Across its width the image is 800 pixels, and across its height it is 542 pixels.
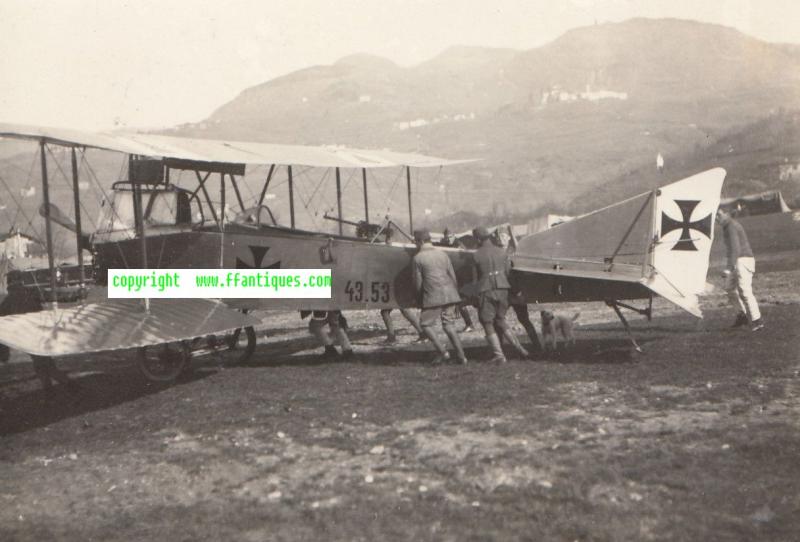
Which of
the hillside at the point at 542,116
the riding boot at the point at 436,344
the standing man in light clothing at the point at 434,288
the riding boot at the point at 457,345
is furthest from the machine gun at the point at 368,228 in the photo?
the hillside at the point at 542,116

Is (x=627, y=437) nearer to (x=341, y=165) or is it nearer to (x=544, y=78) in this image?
(x=341, y=165)

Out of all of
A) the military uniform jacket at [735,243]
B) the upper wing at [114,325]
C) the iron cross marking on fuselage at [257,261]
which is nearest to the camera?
the upper wing at [114,325]

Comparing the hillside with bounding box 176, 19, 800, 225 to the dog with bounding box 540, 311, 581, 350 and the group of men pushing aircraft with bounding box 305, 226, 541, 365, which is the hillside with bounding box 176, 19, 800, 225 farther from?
the group of men pushing aircraft with bounding box 305, 226, 541, 365

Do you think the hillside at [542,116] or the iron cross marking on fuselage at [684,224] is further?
the hillside at [542,116]

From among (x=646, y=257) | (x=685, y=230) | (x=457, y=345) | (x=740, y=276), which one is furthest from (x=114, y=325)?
(x=740, y=276)

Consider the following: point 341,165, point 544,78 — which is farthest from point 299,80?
point 341,165

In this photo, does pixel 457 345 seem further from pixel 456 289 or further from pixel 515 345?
pixel 515 345

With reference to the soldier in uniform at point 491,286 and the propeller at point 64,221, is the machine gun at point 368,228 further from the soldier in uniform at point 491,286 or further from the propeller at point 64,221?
the propeller at point 64,221
